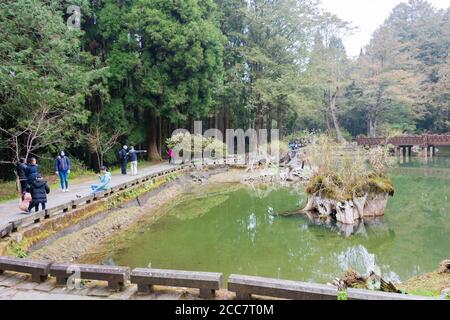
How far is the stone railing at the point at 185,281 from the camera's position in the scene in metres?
3.78

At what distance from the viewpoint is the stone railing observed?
3783 mm

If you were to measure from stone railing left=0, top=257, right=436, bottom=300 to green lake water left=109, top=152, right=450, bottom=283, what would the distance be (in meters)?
3.11

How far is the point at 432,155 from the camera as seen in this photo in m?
33.8

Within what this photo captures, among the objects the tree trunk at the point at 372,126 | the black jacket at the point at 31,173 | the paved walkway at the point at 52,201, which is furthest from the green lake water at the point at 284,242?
the tree trunk at the point at 372,126

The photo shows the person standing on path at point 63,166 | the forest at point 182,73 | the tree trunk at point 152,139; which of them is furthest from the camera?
the tree trunk at point 152,139

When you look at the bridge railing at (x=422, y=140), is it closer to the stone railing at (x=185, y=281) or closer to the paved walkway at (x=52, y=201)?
the paved walkway at (x=52, y=201)

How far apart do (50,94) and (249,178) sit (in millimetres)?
11992

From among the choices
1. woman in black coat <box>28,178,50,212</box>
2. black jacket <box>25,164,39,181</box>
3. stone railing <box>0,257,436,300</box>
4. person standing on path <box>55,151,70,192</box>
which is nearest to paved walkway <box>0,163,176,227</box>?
person standing on path <box>55,151,70,192</box>

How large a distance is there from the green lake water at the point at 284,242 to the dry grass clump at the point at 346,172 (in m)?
1.13

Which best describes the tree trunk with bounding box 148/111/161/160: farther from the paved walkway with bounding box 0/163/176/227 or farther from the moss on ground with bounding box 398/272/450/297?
the moss on ground with bounding box 398/272/450/297

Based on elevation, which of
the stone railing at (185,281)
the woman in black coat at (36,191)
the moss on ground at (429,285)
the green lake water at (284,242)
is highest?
the woman in black coat at (36,191)
